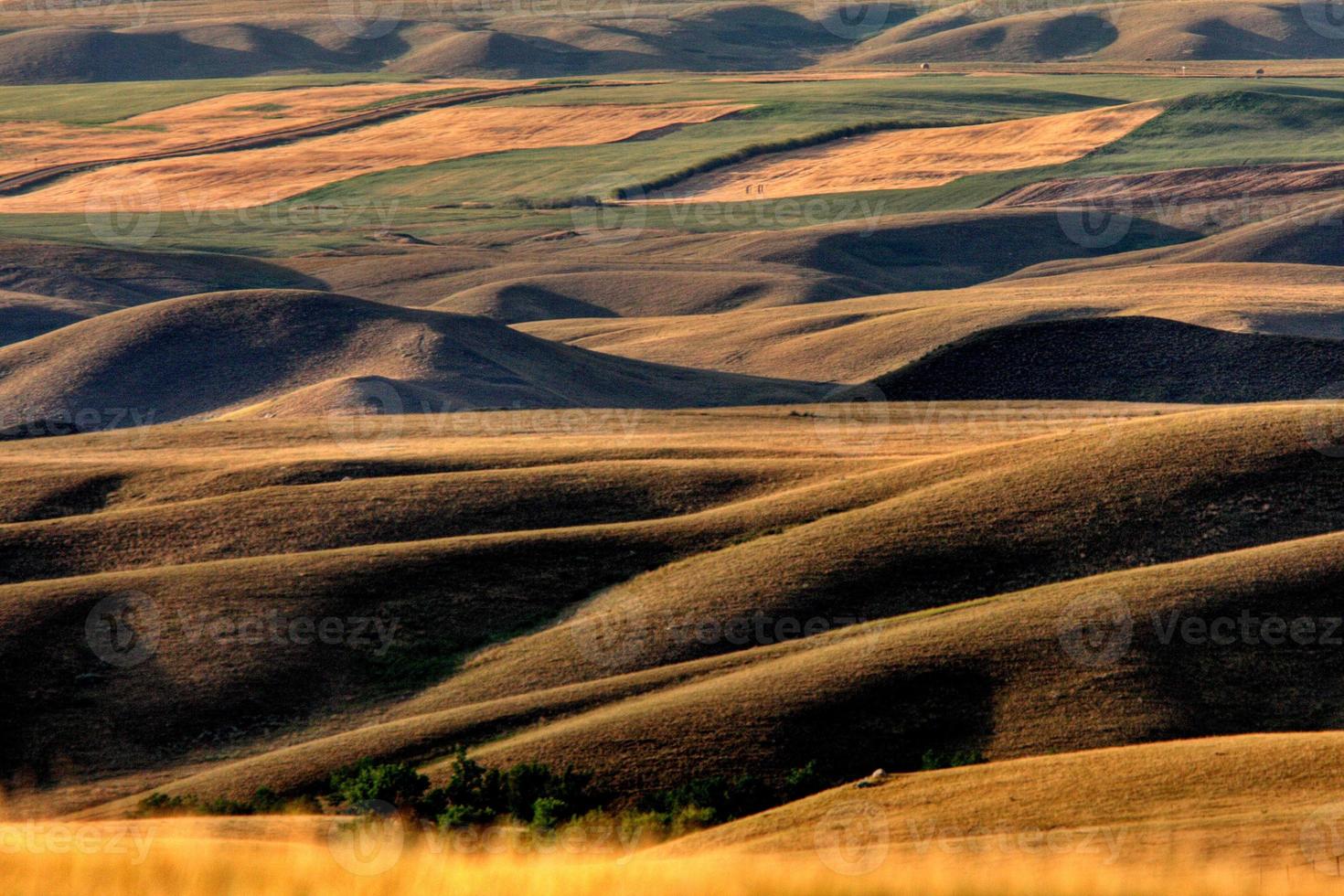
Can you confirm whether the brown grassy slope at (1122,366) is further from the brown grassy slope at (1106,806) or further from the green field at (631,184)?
the green field at (631,184)

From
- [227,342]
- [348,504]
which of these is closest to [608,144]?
[227,342]

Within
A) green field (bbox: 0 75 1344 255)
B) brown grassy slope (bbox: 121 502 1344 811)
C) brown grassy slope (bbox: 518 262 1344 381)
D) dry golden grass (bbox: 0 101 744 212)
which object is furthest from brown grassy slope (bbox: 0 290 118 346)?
brown grassy slope (bbox: 121 502 1344 811)

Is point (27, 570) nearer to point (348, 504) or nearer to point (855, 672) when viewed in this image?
point (348, 504)

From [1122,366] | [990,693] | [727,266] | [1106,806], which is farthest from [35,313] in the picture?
[1106,806]

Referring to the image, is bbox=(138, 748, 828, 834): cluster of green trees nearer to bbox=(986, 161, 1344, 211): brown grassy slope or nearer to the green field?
the green field

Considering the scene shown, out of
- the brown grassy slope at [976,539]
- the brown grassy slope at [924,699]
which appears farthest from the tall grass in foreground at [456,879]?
the brown grassy slope at [976,539]

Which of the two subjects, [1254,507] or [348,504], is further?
[348,504]
